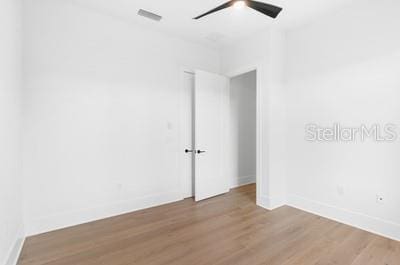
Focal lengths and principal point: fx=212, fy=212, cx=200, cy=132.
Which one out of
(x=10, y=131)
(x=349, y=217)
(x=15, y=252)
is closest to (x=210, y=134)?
(x=349, y=217)

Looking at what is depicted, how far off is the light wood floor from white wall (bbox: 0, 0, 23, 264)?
354mm

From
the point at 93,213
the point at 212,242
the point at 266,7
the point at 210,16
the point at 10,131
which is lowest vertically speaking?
the point at 212,242

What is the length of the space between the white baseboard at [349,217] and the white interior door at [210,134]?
129 centimetres

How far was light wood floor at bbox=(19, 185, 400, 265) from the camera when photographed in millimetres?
2041

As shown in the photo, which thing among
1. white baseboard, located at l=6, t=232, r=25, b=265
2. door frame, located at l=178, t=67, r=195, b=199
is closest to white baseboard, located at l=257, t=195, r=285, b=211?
door frame, located at l=178, t=67, r=195, b=199

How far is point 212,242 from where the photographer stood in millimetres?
2344

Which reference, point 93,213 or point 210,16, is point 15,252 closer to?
point 93,213

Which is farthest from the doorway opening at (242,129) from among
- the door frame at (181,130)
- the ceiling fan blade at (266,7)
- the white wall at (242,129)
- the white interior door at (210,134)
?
the ceiling fan blade at (266,7)

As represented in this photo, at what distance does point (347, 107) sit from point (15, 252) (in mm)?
4037

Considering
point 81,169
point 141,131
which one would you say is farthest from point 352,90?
point 81,169

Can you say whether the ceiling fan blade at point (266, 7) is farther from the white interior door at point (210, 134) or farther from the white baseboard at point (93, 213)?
the white baseboard at point (93, 213)

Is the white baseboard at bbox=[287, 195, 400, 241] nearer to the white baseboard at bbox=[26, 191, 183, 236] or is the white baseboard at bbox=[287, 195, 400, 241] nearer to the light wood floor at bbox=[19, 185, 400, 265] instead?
the light wood floor at bbox=[19, 185, 400, 265]

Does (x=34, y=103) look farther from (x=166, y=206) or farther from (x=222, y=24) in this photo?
(x=222, y=24)

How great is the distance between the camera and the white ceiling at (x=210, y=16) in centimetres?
268
